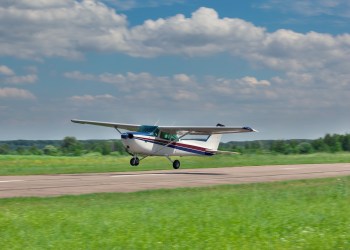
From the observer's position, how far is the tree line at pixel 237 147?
242ft

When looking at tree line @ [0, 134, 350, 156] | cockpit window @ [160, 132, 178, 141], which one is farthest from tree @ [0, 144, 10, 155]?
cockpit window @ [160, 132, 178, 141]

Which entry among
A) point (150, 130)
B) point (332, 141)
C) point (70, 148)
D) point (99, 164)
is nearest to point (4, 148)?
point (70, 148)

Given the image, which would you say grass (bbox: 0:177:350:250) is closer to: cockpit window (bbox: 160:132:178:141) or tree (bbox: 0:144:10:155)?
cockpit window (bbox: 160:132:178:141)

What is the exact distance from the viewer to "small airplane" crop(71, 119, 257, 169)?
40.8 m

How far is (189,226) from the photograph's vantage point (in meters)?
11.3

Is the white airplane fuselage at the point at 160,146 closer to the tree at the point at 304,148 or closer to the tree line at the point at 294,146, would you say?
the tree line at the point at 294,146

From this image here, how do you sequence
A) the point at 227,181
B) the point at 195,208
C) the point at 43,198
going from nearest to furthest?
1. the point at 195,208
2. the point at 43,198
3. the point at 227,181

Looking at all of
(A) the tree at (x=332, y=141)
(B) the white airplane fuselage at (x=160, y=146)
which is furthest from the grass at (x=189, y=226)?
(A) the tree at (x=332, y=141)

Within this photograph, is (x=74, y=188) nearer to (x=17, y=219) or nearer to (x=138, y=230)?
(x=17, y=219)

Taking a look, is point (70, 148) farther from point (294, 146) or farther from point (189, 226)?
point (189, 226)

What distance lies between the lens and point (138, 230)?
1084 centimetres

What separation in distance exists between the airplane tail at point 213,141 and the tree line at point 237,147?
23.2 metres

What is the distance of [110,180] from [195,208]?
516 inches

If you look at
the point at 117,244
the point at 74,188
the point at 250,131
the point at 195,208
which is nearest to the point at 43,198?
the point at 74,188
